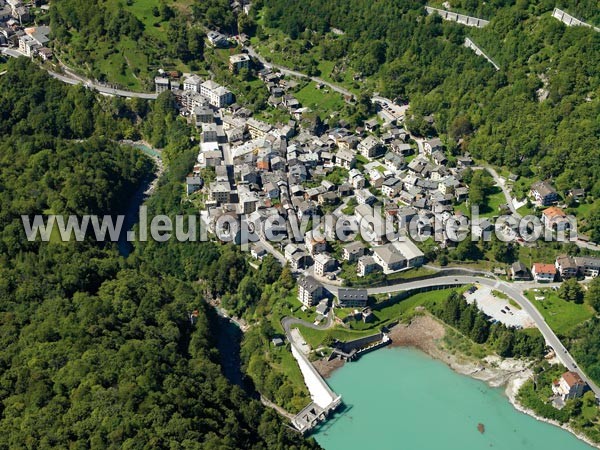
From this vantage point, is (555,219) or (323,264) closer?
(323,264)

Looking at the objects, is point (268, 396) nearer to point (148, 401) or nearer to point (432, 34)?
point (148, 401)

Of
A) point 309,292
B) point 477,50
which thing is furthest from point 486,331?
point 477,50

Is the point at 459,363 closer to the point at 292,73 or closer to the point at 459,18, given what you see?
the point at 292,73

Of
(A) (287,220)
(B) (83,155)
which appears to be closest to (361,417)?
(A) (287,220)

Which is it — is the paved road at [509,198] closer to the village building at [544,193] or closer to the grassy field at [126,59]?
the village building at [544,193]

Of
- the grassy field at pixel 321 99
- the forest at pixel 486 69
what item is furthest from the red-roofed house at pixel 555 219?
the grassy field at pixel 321 99

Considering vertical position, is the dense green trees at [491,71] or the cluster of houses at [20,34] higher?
the dense green trees at [491,71]

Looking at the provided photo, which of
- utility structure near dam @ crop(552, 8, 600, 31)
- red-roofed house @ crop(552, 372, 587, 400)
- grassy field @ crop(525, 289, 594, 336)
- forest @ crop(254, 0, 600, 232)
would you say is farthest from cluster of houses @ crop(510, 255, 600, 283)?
utility structure near dam @ crop(552, 8, 600, 31)
